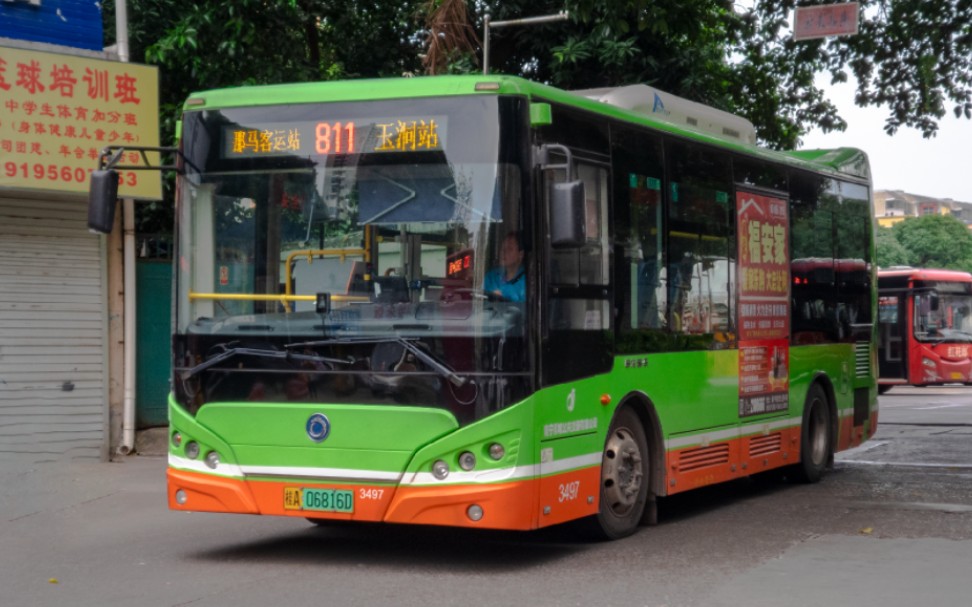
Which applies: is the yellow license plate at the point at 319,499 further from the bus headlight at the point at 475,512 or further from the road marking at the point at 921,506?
the road marking at the point at 921,506

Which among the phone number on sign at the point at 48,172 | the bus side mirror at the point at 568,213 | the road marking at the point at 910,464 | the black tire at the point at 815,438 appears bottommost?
the road marking at the point at 910,464

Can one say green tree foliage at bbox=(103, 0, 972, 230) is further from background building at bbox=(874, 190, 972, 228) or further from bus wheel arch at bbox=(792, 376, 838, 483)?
background building at bbox=(874, 190, 972, 228)

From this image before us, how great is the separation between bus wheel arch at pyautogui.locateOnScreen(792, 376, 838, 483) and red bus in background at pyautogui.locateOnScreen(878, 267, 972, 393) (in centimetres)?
2134

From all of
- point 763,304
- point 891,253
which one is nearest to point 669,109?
point 763,304

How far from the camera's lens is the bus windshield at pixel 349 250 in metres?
8.47

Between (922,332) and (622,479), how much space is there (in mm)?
26941

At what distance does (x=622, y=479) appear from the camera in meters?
9.99

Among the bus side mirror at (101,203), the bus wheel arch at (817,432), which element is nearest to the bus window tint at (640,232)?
the bus side mirror at (101,203)

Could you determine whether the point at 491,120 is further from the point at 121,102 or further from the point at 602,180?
the point at 121,102

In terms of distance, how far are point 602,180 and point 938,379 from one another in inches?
1082

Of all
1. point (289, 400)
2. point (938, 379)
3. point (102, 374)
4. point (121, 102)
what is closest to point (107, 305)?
point (102, 374)

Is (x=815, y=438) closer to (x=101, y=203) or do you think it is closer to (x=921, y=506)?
(x=921, y=506)

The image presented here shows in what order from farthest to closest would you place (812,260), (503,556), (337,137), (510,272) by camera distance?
(812,260)
(503,556)
(337,137)
(510,272)

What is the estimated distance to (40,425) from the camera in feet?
48.3
